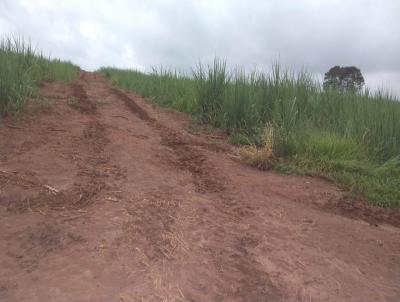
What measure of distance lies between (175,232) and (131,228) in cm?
26

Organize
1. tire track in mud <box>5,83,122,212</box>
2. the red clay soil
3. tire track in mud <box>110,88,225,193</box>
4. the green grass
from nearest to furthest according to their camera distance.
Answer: the red clay soil → tire track in mud <box>5,83,122,212</box> → tire track in mud <box>110,88,225,193</box> → the green grass

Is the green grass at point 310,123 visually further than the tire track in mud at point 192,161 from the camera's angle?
Yes

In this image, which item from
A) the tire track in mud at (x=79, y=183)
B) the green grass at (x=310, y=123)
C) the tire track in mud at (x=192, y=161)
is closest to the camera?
the tire track in mud at (x=79, y=183)

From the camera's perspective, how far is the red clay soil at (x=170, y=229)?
201 cm

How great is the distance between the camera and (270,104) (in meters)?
5.72

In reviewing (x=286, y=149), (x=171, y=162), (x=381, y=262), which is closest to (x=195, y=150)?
(x=171, y=162)

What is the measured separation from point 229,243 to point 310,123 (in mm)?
3250

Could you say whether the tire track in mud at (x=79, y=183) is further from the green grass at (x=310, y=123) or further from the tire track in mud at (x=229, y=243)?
the green grass at (x=310, y=123)

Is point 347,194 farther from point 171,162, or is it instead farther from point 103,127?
point 103,127

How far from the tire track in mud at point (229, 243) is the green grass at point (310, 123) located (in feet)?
2.96

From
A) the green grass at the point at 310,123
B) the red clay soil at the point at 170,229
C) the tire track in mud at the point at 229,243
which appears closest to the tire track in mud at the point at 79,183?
the red clay soil at the point at 170,229

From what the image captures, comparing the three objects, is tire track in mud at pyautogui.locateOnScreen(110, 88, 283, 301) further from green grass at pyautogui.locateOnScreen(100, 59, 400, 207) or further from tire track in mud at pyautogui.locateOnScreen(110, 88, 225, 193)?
green grass at pyautogui.locateOnScreen(100, 59, 400, 207)

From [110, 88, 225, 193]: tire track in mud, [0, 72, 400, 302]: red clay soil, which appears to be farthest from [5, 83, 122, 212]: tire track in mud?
[110, 88, 225, 193]: tire track in mud

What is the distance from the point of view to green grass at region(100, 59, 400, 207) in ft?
14.2
